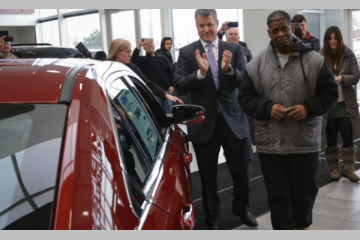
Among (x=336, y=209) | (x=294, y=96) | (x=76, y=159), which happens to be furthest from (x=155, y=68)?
(x=76, y=159)

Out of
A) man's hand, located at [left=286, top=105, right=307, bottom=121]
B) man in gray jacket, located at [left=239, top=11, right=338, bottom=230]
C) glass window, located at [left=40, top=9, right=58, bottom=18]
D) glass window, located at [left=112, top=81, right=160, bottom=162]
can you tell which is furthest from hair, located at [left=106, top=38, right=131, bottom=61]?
glass window, located at [left=40, top=9, right=58, bottom=18]

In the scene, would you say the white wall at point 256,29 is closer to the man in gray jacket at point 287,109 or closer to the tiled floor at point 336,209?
the tiled floor at point 336,209

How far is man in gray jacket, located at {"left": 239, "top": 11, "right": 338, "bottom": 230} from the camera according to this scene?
3217mm

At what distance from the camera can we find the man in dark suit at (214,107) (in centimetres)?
387

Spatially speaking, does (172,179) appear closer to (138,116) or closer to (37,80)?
(138,116)

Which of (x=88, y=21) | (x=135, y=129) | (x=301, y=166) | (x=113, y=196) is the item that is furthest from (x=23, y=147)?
(x=88, y=21)

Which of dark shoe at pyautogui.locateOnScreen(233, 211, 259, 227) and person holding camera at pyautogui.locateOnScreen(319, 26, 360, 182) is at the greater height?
person holding camera at pyautogui.locateOnScreen(319, 26, 360, 182)

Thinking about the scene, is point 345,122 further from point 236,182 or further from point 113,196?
point 113,196

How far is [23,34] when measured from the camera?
24531 millimetres

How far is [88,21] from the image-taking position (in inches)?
795

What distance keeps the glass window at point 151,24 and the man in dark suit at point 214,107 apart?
40.9 ft

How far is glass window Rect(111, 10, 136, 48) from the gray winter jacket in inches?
557

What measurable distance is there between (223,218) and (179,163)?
225cm

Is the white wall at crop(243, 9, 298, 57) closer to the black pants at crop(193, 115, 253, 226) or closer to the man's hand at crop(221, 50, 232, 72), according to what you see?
the black pants at crop(193, 115, 253, 226)
